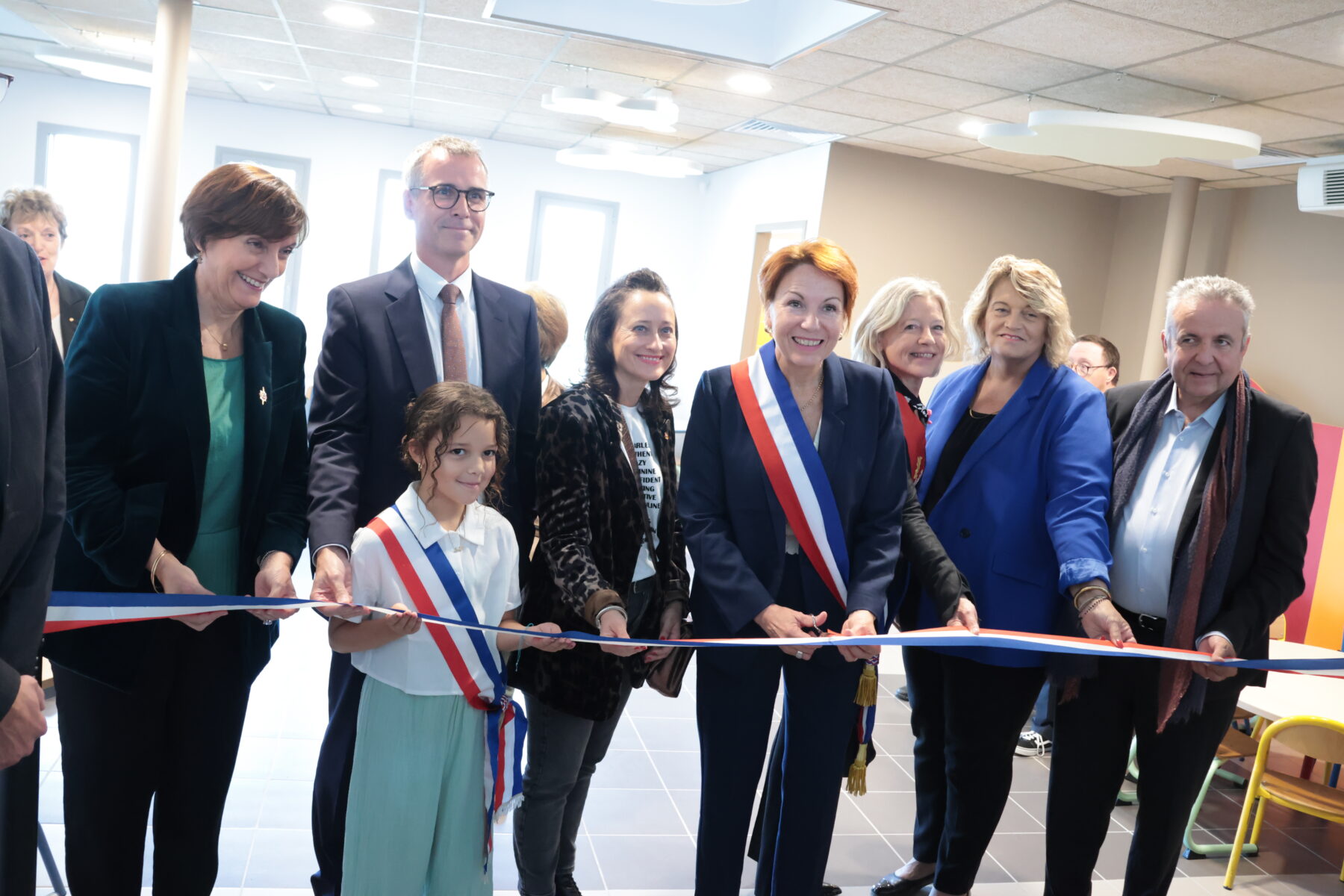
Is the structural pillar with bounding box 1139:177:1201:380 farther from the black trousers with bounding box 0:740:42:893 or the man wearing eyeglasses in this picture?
the black trousers with bounding box 0:740:42:893

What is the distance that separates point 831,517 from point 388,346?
104 cm

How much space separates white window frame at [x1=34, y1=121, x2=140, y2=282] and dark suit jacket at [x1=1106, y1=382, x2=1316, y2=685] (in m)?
A: 11.1

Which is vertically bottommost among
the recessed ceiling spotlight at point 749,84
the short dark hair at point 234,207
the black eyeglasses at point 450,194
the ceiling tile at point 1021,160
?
the short dark hair at point 234,207

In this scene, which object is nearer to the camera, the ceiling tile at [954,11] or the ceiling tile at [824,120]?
the ceiling tile at [954,11]

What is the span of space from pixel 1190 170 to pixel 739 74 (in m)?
3.48

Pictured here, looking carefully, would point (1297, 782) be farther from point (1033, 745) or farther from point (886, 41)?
point (886, 41)

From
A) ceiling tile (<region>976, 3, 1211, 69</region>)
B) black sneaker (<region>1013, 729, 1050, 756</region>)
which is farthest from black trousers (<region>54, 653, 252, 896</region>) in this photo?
ceiling tile (<region>976, 3, 1211, 69</region>)

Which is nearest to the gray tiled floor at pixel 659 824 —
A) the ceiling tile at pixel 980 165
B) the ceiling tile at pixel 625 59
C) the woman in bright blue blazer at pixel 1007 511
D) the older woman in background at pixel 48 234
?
the woman in bright blue blazer at pixel 1007 511

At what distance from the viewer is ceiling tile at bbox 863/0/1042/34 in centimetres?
452

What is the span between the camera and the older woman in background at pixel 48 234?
4125 mm

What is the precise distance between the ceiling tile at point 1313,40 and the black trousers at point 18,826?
16.4 ft

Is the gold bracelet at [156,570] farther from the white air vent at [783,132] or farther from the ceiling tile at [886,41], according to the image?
the white air vent at [783,132]

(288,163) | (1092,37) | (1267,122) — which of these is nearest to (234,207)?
(1092,37)

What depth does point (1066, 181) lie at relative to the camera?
870cm
